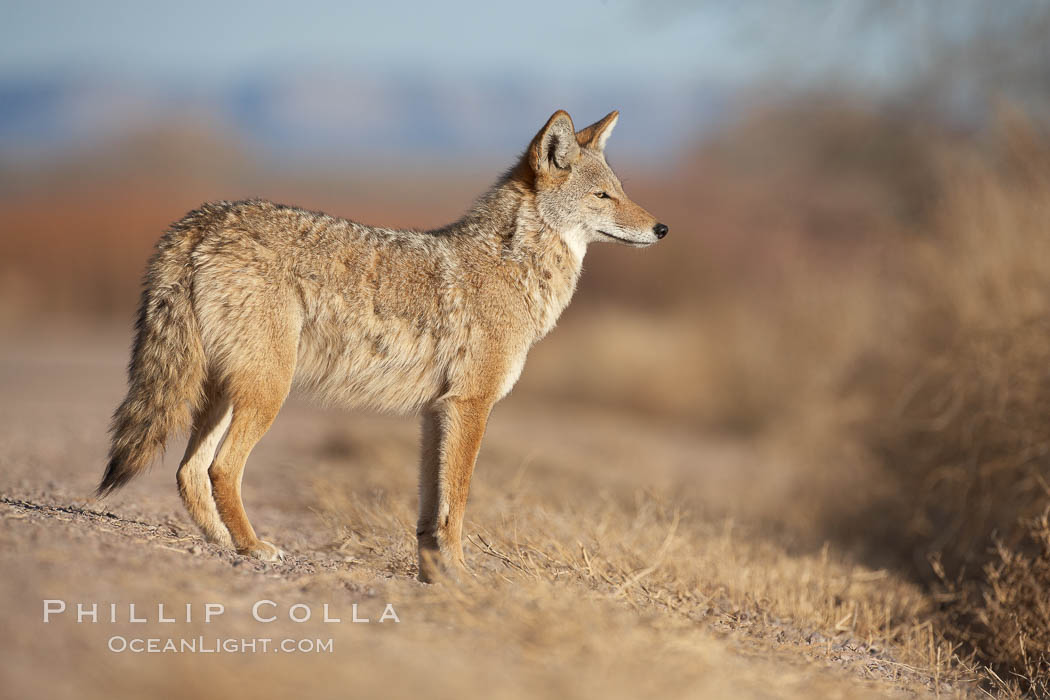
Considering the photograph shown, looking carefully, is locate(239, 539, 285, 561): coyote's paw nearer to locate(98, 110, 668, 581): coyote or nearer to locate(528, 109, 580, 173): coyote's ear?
locate(98, 110, 668, 581): coyote

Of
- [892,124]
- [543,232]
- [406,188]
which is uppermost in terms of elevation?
[892,124]

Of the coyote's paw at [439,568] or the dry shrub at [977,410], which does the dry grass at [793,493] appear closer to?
the dry shrub at [977,410]

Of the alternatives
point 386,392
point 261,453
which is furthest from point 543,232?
point 261,453

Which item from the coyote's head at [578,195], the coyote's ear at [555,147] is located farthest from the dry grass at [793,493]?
the coyote's ear at [555,147]

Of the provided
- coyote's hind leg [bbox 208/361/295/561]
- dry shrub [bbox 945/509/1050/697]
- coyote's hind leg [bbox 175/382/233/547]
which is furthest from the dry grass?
coyote's hind leg [bbox 175/382/233/547]

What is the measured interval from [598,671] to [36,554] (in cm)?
229

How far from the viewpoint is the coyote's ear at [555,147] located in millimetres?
6055

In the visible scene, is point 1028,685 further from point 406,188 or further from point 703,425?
point 406,188

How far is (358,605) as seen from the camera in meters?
4.14

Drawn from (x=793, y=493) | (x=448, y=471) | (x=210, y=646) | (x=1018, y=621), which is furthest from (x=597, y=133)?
(x=793, y=493)

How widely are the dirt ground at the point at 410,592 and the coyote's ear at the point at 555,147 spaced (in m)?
2.33

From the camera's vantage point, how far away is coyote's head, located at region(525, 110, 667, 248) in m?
6.15

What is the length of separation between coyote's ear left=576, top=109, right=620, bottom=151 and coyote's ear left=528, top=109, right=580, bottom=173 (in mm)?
210

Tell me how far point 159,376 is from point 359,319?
42.2 inches
